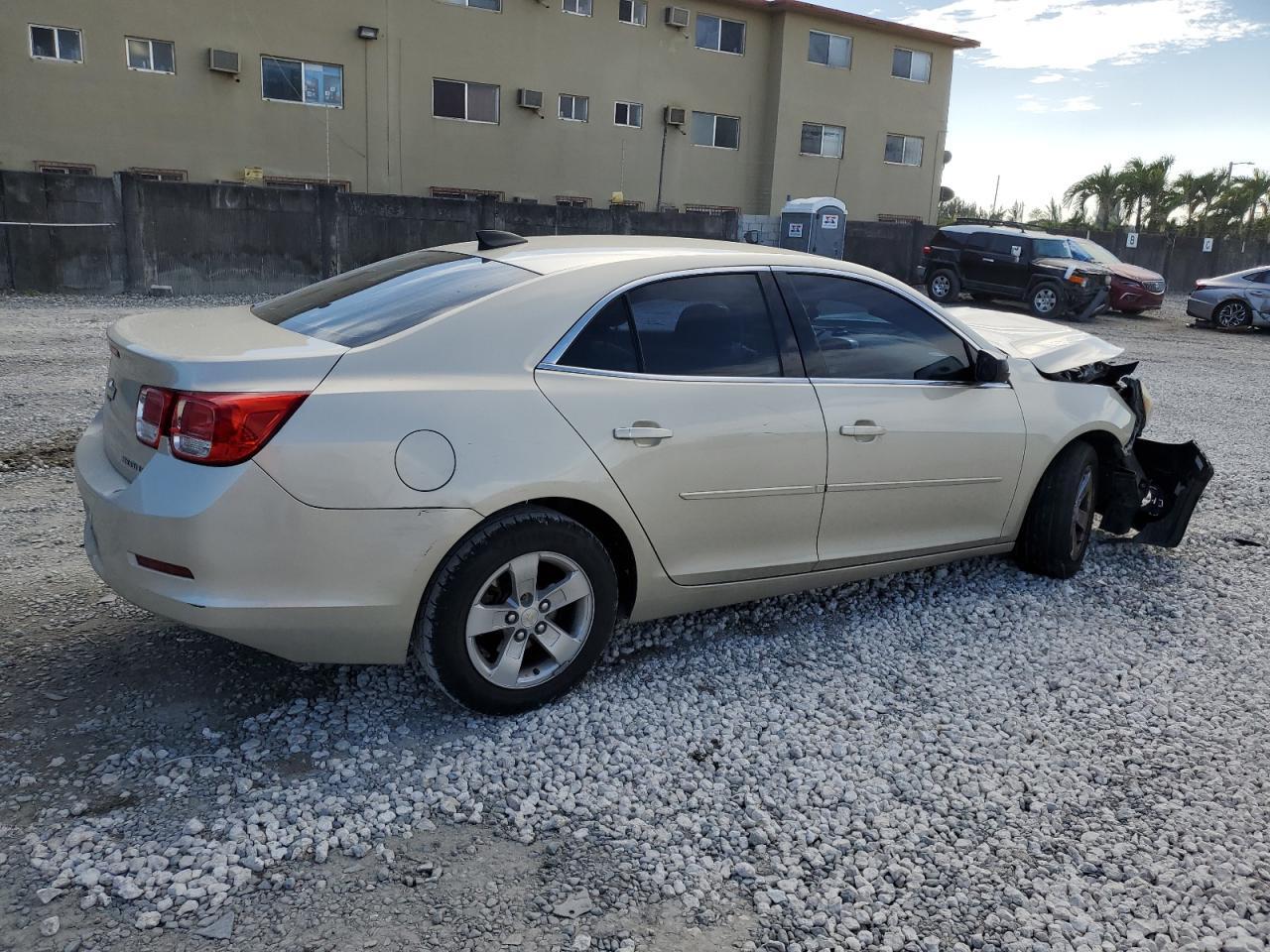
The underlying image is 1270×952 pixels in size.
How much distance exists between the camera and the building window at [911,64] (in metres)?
32.8

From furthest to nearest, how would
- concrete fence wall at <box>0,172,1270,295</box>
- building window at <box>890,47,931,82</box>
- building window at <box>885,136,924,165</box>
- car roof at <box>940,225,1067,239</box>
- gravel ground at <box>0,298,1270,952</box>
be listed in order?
building window at <box>885,136,924,165</box>
building window at <box>890,47,931,82</box>
car roof at <box>940,225,1067,239</box>
concrete fence wall at <box>0,172,1270,295</box>
gravel ground at <box>0,298,1270,952</box>

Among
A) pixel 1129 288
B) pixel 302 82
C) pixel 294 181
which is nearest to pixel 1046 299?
pixel 1129 288

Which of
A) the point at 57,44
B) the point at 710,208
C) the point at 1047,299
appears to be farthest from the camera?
the point at 710,208

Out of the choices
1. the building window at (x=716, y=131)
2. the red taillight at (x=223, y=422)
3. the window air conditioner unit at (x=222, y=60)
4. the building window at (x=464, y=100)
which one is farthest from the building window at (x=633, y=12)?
the red taillight at (x=223, y=422)

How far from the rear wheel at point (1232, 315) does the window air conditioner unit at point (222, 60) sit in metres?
22.6

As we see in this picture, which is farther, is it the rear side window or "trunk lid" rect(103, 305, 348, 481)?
the rear side window

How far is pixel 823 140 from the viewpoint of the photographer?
31875 millimetres

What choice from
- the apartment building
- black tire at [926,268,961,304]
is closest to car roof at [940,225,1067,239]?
black tire at [926,268,961,304]

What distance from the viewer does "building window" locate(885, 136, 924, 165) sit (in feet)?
109

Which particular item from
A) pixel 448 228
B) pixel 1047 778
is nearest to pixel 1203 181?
pixel 448 228

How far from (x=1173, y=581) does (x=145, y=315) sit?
4974 millimetres

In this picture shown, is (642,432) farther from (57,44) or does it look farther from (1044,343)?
(57,44)

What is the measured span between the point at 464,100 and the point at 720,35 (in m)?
8.48

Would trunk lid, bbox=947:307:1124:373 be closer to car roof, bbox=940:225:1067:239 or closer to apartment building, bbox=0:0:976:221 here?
car roof, bbox=940:225:1067:239
